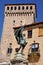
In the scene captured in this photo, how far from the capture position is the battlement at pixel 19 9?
197ft

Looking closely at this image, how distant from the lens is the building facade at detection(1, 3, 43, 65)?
35241 millimetres

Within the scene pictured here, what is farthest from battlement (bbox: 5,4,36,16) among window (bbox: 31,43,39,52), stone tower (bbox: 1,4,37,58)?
window (bbox: 31,43,39,52)

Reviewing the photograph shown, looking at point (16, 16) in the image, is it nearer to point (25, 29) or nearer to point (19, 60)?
point (25, 29)

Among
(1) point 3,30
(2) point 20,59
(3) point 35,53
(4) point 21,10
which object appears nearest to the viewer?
(2) point 20,59

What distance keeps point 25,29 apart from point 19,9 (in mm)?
23678

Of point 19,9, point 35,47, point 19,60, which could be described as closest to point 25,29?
point 35,47

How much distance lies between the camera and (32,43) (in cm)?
3625

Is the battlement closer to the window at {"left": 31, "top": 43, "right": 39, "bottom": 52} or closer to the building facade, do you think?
the building facade

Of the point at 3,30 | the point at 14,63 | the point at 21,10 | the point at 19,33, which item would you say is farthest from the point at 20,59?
the point at 21,10

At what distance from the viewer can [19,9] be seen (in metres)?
61.3

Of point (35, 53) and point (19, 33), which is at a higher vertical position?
point (19, 33)

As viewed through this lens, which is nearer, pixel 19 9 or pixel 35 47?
Answer: pixel 35 47

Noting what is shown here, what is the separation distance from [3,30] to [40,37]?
2151cm

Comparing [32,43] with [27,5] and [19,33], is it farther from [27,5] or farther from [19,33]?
[27,5]
